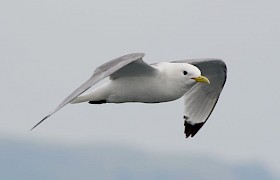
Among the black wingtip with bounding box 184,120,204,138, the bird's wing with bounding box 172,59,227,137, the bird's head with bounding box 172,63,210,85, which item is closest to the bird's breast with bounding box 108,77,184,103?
the bird's head with bounding box 172,63,210,85

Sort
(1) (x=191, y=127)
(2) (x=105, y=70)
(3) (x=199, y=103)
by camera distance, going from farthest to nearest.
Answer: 1. (1) (x=191, y=127)
2. (3) (x=199, y=103)
3. (2) (x=105, y=70)

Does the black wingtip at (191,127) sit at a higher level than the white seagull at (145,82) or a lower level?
lower

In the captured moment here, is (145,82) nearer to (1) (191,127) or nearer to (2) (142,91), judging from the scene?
(2) (142,91)

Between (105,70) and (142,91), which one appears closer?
(105,70)

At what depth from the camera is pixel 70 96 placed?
11109mm

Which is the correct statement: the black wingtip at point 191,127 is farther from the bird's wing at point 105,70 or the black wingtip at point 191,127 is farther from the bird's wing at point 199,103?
the bird's wing at point 105,70

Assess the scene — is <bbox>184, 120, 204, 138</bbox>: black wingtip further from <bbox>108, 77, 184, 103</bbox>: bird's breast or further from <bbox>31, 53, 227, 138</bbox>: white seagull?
<bbox>108, 77, 184, 103</bbox>: bird's breast

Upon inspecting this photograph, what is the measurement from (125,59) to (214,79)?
366cm

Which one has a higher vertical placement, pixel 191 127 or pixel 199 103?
pixel 199 103

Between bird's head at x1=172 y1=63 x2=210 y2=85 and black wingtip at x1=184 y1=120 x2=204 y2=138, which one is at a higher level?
bird's head at x1=172 y1=63 x2=210 y2=85

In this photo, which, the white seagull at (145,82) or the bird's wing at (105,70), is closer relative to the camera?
the bird's wing at (105,70)

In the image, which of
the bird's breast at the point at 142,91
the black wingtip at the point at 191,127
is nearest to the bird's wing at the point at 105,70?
the bird's breast at the point at 142,91

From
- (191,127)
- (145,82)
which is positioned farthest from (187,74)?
(191,127)

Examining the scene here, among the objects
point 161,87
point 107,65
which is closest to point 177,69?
point 161,87
